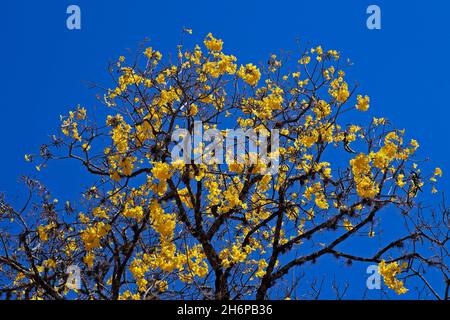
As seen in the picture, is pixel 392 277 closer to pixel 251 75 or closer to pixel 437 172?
pixel 437 172

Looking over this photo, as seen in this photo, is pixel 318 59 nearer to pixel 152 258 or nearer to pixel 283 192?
pixel 283 192

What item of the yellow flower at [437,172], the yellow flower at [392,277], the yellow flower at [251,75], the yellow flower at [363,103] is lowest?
the yellow flower at [392,277]

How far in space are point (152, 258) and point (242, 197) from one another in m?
1.57

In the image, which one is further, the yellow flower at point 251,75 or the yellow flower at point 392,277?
the yellow flower at point 251,75

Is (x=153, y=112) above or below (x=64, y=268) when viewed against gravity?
above

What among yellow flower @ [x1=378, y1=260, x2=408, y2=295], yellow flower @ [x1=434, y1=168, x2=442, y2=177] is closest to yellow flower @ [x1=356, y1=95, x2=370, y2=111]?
yellow flower @ [x1=434, y1=168, x2=442, y2=177]

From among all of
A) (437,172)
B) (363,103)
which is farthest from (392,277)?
(363,103)

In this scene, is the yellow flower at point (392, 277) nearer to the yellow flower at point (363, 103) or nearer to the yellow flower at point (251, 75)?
the yellow flower at point (363, 103)

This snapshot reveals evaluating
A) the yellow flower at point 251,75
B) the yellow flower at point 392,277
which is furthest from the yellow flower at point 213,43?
the yellow flower at point 392,277

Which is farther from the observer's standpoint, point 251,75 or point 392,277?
point 251,75

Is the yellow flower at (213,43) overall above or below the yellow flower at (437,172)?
above
